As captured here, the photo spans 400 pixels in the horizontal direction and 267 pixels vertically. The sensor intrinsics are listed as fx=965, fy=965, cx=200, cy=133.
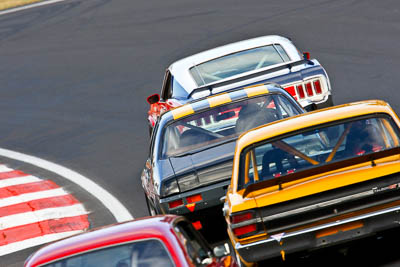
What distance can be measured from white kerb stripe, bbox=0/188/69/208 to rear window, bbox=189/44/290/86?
8.80 feet

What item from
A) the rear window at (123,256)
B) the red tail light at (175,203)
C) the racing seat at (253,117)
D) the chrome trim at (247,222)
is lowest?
the red tail light at (175,203)

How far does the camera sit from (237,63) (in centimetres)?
1442

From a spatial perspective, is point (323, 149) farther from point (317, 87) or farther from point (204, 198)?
point (317, 87)

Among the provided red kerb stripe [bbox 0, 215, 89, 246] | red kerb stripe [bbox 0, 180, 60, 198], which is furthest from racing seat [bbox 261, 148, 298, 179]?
red kerb stripe [bbox 0, 180, 60, 198]

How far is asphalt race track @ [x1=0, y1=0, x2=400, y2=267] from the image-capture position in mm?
17094

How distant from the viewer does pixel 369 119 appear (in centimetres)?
824

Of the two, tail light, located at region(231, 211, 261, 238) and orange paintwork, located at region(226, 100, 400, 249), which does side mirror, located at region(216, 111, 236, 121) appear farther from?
tail light, located at region(231, 211, 261, 238)

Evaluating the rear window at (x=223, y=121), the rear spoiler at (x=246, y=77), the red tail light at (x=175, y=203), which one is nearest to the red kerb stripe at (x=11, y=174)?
the rear spoiler at (x=246, y=77)

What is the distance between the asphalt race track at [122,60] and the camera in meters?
17.1

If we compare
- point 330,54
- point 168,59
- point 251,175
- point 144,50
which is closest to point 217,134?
point 251,175

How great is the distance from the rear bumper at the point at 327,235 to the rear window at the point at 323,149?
0.64 metres

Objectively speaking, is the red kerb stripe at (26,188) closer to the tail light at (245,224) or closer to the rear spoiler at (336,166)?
the tail light at (245,224)

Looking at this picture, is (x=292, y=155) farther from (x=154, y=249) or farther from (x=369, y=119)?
(x=154, y=249)

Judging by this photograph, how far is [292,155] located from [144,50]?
59.0ft
